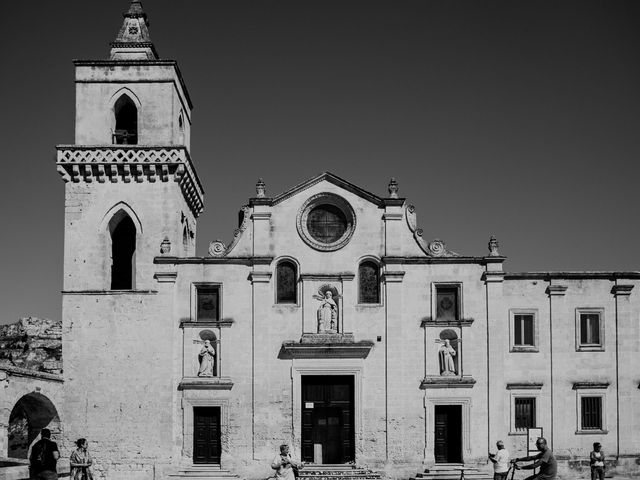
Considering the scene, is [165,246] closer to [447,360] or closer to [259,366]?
[259,366]

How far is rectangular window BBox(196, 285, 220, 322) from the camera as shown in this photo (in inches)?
1554

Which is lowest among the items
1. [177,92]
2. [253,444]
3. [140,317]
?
[253,444]

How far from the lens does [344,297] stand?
39500 millimetres

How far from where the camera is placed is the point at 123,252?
4294 centimetres

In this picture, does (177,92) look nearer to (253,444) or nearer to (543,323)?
(253,444)

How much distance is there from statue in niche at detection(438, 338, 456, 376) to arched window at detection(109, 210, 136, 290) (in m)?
14.2

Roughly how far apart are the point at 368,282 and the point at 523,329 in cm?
675

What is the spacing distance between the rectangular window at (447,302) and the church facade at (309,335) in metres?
0.06

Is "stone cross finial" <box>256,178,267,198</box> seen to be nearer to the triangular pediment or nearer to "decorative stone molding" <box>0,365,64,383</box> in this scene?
the triangular pediment

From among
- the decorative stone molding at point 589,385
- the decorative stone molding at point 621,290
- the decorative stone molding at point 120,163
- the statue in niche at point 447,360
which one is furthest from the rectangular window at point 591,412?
the decorative stone molding at point 120,163

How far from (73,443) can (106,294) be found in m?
6.11

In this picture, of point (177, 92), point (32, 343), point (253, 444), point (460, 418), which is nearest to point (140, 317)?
point (253, 444)

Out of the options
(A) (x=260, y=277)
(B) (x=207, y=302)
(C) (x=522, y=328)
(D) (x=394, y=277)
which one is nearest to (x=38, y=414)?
(B) (x=207, y=302)

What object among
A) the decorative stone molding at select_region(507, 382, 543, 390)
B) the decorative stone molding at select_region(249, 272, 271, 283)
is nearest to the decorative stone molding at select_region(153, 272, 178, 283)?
the decorative stone molding at select_region(249, 272, 271, 283)
